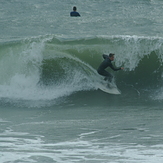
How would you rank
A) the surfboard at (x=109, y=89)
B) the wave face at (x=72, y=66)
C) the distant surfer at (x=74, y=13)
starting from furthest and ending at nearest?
the distant surfer at (x=74, y=13)
the wave face at (x=72, y=66)
the surfboard at (x=109, y=89)

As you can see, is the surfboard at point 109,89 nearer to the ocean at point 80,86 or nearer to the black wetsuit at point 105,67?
the ocean at point 80,86

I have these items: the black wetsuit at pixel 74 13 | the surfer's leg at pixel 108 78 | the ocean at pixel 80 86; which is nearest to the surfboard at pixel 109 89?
the ocean at pixel 80 86

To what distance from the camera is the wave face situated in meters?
13.2

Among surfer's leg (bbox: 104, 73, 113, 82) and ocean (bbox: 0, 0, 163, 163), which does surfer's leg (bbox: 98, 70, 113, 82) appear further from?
ocean (bbox: 0, 0, 163, 163)

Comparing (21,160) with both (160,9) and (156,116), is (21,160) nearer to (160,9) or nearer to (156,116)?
(156,116)

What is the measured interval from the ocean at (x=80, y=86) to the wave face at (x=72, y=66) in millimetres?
34

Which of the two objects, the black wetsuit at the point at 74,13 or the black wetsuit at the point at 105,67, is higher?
the black wetsuit at the point at 74,13

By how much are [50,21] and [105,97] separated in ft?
30.4

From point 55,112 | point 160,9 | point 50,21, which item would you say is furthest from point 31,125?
point 160,9

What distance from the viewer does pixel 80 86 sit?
13164mm

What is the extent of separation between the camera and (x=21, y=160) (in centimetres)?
639

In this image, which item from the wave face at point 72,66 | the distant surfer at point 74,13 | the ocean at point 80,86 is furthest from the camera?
the distant surfer at point 74,13

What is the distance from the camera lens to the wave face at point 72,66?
13.2 meters

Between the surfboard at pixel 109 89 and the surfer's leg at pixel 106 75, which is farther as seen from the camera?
the surfboard at pixel 109 89
